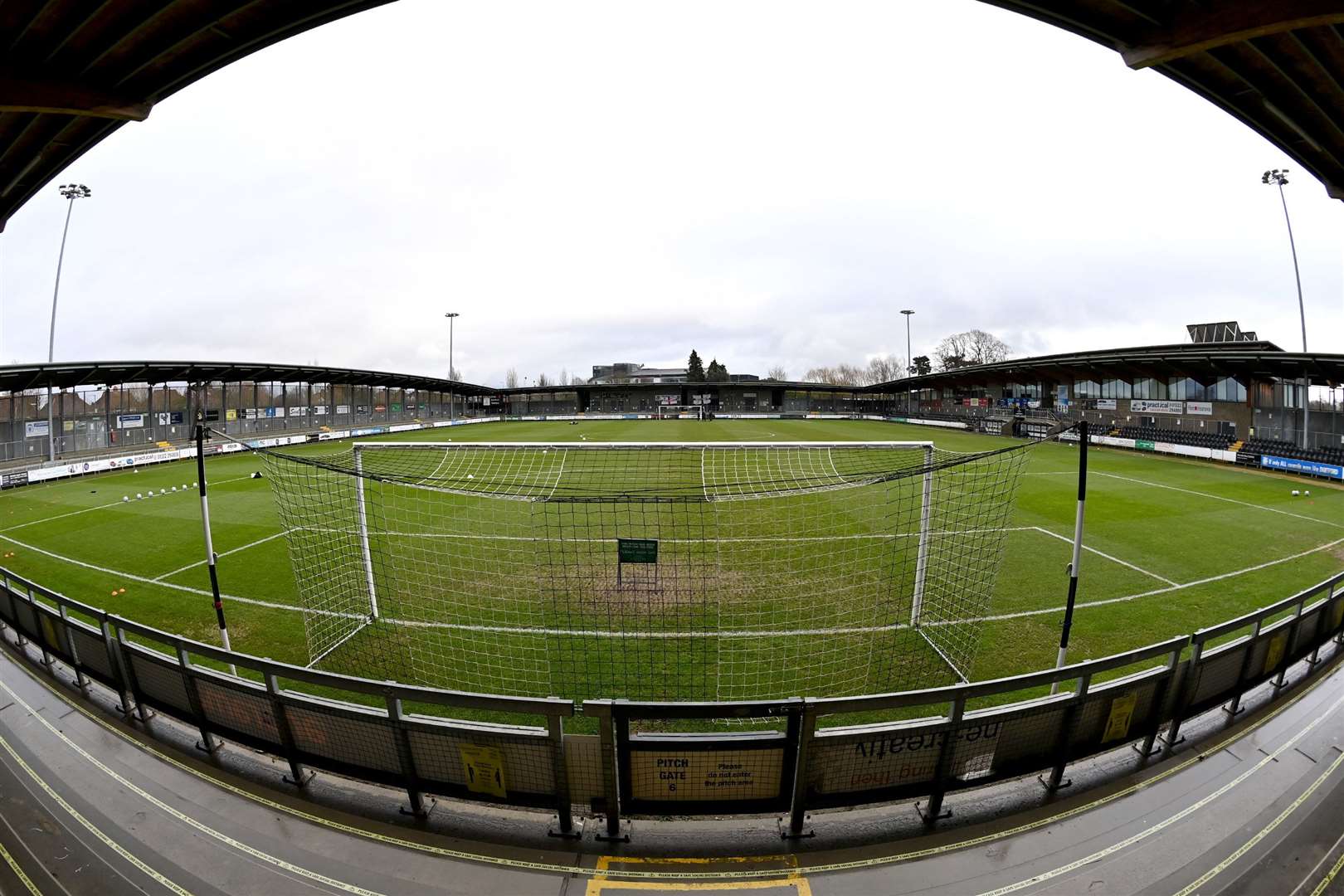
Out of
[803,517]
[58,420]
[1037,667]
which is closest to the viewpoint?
[1037,667]

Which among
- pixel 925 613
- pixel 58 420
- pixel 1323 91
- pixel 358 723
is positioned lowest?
pixel 925 613

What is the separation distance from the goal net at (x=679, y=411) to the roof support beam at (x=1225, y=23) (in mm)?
69951

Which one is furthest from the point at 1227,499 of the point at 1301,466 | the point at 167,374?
the point at 167,374

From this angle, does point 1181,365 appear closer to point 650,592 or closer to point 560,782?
point 650,592

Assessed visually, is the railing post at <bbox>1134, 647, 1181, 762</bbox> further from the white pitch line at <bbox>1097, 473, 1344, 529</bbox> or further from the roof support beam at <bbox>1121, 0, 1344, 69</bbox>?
the white pitch line at <bbox>1097, 473, 1344, 529</bbox>

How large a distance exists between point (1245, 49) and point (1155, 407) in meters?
40.2

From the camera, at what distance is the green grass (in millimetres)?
8266

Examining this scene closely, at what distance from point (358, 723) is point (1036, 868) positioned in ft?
18.5

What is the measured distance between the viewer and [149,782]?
515 centimetres

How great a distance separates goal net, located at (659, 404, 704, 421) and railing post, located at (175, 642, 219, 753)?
70.3 metres

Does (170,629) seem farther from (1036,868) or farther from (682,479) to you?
(682,479)

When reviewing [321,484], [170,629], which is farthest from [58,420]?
[170,629]

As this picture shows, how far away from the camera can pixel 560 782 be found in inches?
173

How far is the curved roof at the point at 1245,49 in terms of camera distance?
4.77m
